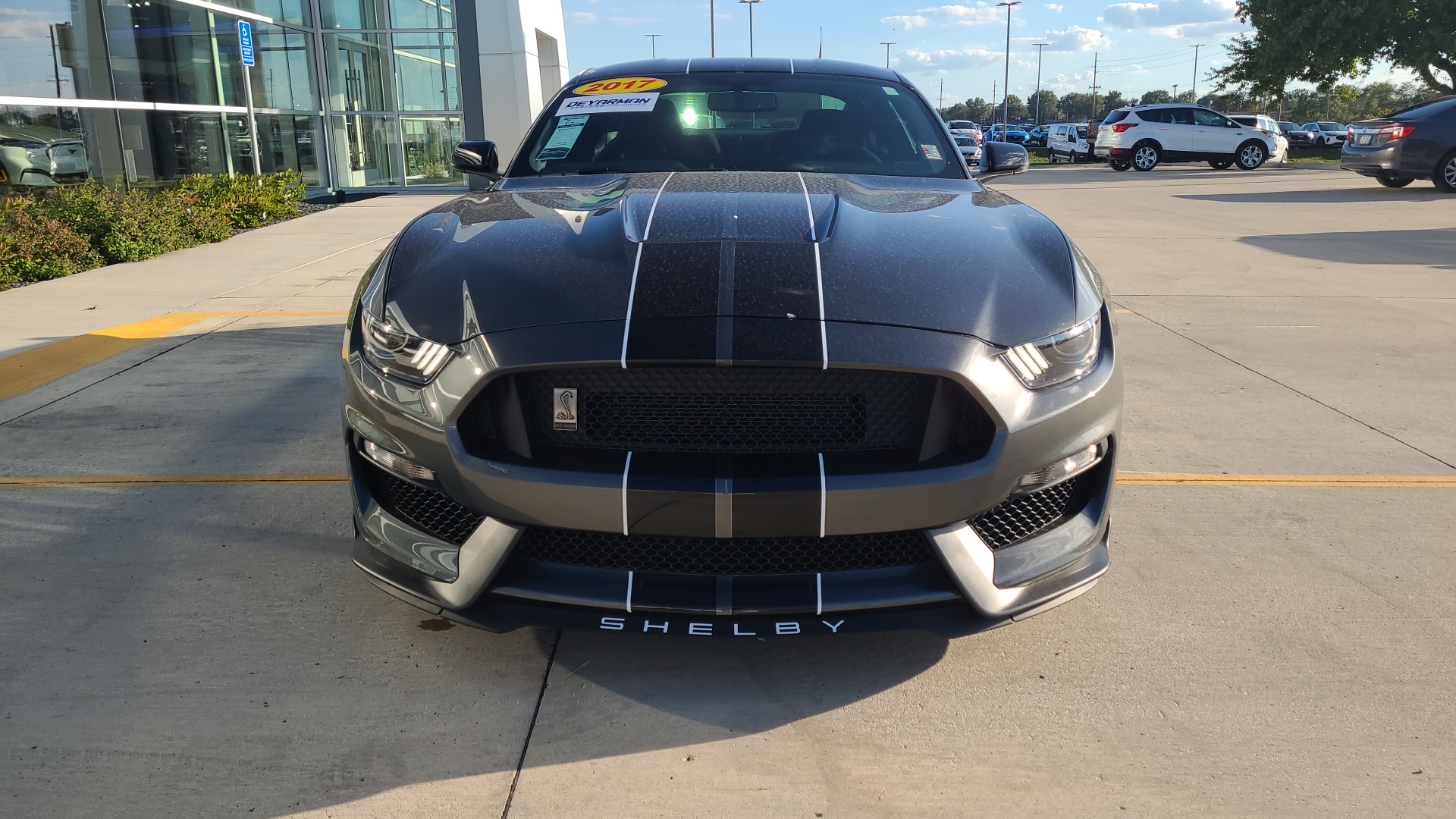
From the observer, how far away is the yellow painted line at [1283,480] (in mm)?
3572

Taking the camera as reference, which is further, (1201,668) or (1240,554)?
(1240,554)

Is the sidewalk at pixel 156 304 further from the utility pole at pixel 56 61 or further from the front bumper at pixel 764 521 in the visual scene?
the front bumper at pixel 764 521

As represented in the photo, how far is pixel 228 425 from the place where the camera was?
423cm

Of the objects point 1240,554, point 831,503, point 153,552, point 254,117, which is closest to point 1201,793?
point 831,503

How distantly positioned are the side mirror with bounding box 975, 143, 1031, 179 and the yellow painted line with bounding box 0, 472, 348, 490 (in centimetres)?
261

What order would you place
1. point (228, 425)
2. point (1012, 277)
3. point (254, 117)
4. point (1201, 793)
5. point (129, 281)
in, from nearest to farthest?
point (1201, 793) < point (1012, 277) < point (228, 425) < point (129, 281) < point (254, 117)

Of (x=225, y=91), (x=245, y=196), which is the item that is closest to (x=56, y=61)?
(x=245, y=196)

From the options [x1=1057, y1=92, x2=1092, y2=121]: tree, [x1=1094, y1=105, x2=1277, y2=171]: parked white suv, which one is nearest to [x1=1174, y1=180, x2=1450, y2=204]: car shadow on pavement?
[x1=1094, y1=105, x2=1277, y2=171]: parked white suv

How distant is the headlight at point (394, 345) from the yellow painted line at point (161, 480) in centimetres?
137

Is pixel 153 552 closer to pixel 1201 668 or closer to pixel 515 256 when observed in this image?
pixel 515 256

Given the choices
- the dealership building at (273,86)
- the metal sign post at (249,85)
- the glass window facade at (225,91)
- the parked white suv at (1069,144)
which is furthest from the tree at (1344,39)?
the metal sign post at (249,85)

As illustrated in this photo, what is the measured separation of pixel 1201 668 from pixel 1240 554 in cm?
75

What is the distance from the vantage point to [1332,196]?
16.5m

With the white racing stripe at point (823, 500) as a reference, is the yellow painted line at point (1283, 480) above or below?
below
